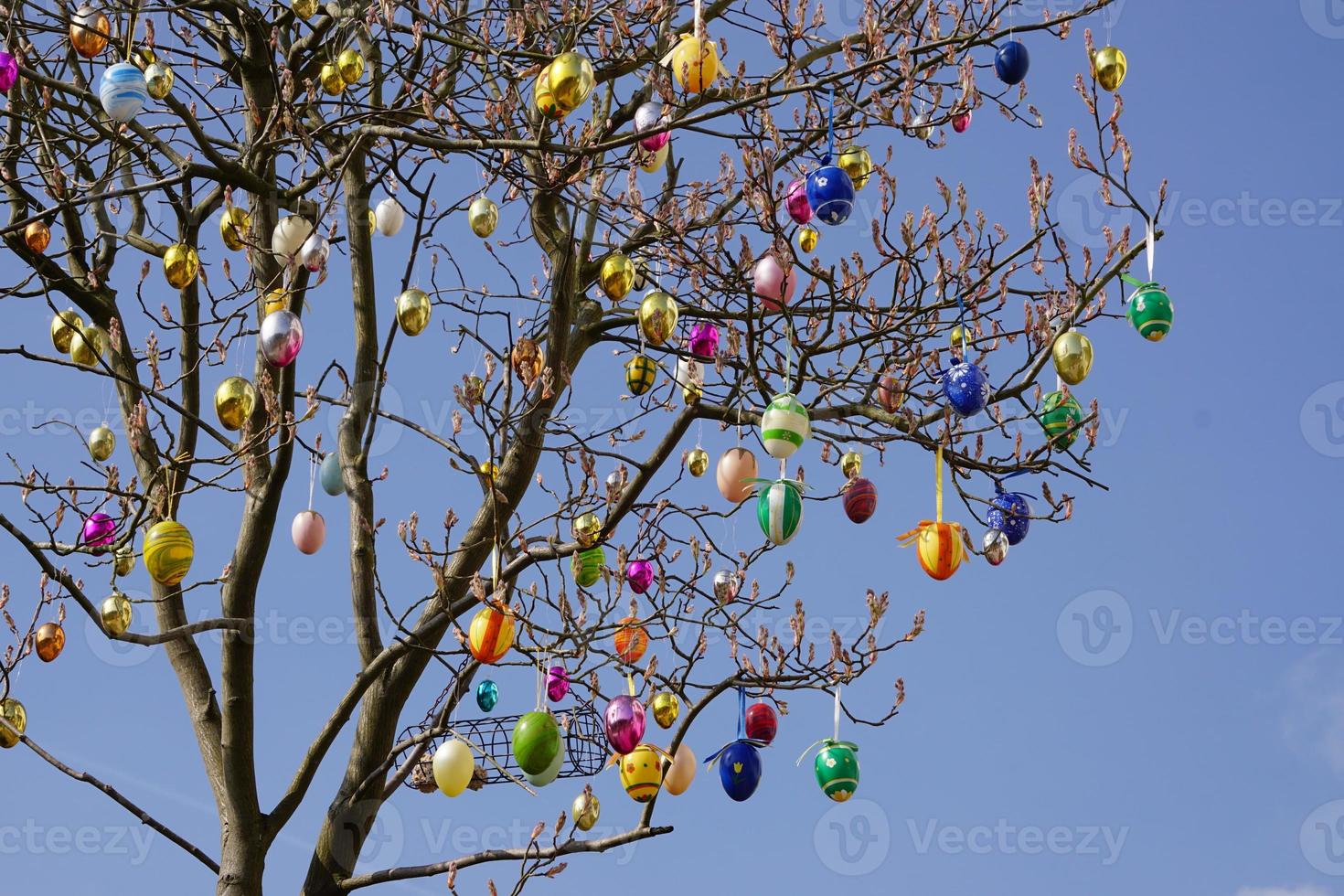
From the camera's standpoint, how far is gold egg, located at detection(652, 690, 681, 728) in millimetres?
5820

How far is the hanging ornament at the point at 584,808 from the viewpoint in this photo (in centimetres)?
561

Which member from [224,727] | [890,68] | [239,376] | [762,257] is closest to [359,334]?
[239,376]

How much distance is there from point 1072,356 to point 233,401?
3.09 m

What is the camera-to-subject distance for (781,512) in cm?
471

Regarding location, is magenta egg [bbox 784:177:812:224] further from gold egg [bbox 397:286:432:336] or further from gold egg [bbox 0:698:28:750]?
gold egg [bbox 0:698:28:750]

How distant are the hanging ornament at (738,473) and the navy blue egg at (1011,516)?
1.02 metres

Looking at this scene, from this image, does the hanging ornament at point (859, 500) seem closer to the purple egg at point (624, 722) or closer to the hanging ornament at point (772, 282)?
the hanging ornament at point (772, 282)

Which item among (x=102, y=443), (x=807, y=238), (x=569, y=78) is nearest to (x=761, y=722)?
(x=807, y=238)

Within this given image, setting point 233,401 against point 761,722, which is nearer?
point 233,401

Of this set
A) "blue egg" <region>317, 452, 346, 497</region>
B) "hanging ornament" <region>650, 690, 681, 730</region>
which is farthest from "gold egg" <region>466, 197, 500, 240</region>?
"hanging ornament" <region>650, 690, 681, 730</region>

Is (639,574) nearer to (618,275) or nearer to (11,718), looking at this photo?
(618,275)

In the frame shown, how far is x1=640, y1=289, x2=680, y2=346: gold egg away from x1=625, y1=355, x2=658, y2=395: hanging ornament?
985 millimetres

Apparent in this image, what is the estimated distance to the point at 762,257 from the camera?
16.5 feet

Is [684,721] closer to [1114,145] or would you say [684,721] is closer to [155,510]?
[155,510]
